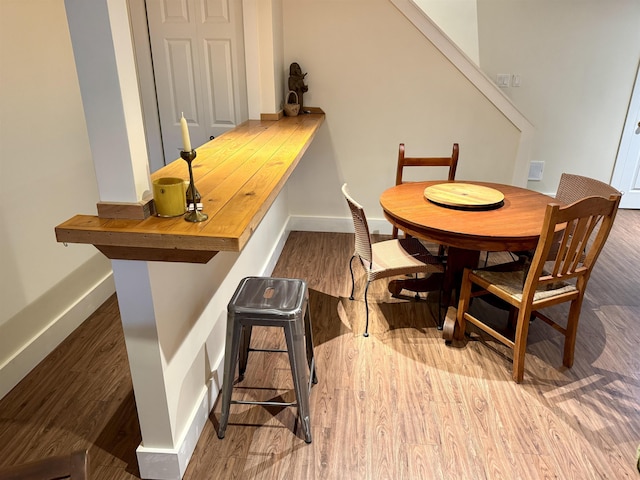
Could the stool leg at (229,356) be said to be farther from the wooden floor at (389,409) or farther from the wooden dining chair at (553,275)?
the wooden dining chair at (553,275)

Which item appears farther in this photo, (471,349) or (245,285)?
(471,349)

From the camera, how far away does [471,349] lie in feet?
8.01

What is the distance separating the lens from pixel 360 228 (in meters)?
2.35

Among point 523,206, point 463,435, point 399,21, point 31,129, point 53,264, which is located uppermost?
point 399,21

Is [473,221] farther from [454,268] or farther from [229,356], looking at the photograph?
[229,356]

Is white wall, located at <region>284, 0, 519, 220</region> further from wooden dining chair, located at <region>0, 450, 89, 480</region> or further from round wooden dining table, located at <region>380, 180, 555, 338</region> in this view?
wooden dining chair, located at <region>0, 450, 89, 480</region>

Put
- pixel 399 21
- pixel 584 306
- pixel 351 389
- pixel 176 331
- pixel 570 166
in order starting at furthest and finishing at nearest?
pixel 570 166, pixel 399 21, pixel 584 306, pixel 351 389, pixel 176 331

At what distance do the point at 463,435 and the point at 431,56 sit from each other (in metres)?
2.67

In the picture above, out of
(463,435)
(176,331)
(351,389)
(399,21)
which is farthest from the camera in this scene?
(399,21)

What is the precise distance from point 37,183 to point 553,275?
2527mm

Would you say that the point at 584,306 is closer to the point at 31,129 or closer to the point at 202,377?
the point at 202,377

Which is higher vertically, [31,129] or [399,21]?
[399,21]

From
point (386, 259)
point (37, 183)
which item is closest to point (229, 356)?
point (386, 259)

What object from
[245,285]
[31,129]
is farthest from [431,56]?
[31,129]
